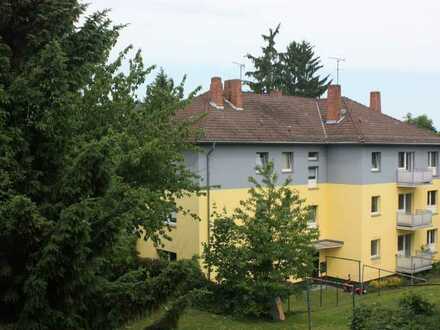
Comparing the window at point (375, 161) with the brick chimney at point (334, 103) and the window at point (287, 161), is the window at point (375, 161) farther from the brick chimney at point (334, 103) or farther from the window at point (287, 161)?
the window at point (287, 161)

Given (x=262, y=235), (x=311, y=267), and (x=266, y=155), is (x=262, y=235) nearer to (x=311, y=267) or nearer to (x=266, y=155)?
(x=311, y=267)

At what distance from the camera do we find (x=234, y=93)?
3050 cm

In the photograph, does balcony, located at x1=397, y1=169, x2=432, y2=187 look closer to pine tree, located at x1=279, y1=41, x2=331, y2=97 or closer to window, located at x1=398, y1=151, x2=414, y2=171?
window, located at x1=398, y1=151, x2=414, y2=171

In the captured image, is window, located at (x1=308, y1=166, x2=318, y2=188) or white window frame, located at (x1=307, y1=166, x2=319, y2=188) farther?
window, located at (x1=308, y1=166, x2=318, y2=188)

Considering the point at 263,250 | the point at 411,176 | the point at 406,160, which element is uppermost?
A: the point at 406,160

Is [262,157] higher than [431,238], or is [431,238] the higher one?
[262,157]

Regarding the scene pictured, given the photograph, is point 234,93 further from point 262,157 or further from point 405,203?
point 405,203

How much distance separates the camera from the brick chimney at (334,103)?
32.8 meters

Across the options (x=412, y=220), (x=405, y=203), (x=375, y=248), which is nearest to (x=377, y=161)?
(x=405, y=203)

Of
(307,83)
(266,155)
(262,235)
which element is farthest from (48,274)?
(307,83)

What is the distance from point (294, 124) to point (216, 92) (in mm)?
5206

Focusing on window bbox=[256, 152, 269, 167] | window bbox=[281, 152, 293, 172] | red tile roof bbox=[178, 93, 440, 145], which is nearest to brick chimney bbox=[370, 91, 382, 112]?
red tile roof bbox=[178, 93, 440, 145]

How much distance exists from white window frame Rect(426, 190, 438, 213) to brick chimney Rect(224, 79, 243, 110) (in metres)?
14.5

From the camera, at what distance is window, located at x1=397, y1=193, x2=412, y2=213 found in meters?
33.4
